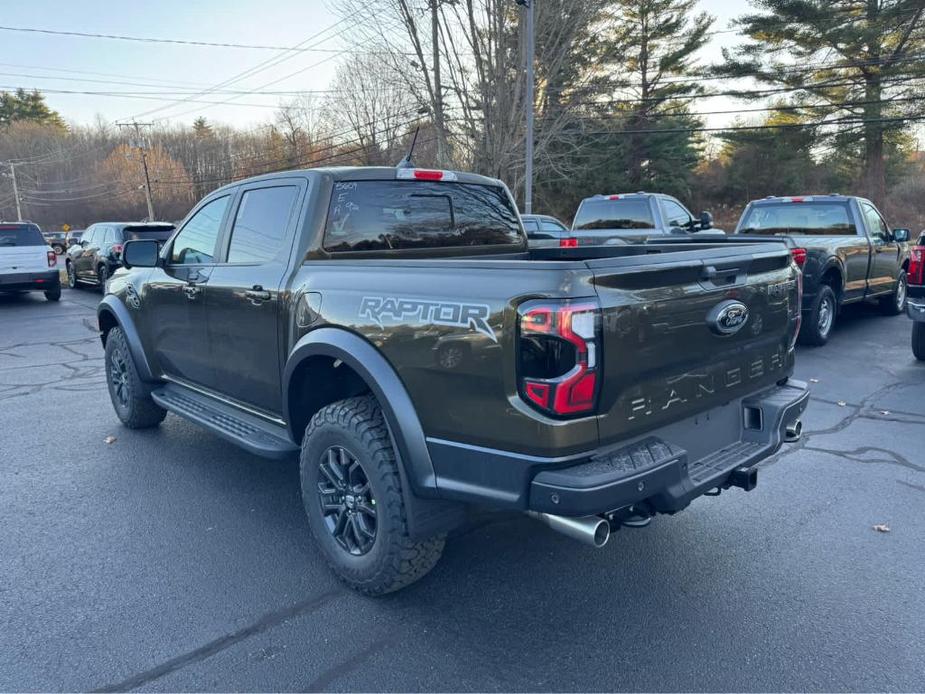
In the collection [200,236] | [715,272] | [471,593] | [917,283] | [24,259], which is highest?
[200,236]

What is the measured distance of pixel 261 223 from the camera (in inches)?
162

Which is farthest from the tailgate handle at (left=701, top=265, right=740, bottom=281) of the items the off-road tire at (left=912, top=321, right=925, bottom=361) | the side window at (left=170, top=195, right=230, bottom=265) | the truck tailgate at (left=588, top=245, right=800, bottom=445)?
the off-road tire at (left=912, top=321, right=925, bottom=361)

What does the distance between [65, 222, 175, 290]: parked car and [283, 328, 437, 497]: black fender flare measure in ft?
42.3

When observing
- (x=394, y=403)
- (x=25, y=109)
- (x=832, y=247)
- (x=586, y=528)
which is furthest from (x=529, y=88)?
(x=25, y=109)

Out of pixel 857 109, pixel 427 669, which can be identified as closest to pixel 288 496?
pixel 427 669

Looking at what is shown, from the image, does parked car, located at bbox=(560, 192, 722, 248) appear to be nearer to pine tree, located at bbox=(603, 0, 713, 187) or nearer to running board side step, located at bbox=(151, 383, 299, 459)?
running board side step, located at bbox=(151, 383, 299, 459)

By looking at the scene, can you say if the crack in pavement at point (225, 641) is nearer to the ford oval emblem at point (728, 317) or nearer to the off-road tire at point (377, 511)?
the off-road tire at point (377, 511)

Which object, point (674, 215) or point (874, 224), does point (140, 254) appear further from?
point (874, 224)

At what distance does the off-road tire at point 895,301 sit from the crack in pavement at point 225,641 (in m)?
11.2

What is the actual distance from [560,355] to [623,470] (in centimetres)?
50

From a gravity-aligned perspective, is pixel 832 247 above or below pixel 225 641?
above

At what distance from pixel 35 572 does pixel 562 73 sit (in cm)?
2796

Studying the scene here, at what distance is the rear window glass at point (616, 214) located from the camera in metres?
11.5

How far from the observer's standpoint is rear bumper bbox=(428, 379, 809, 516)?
2.47 metres
